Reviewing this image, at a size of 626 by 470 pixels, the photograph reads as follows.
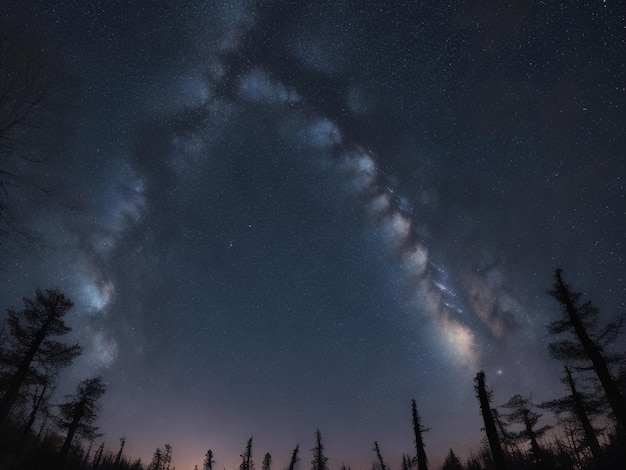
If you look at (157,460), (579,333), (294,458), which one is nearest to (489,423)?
(579,333)

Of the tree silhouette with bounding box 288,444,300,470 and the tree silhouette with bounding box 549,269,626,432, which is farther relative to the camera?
the tree silhouette with bounding box 288,444,300,470

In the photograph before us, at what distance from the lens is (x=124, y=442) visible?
61.6 m

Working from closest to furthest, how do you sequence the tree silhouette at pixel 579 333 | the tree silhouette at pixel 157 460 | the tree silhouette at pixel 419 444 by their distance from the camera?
1. the tree silhouette at pixel 579 333
2. the tree silhouette at pixel 419 444
3. the tree silhouette at pixel 157 460

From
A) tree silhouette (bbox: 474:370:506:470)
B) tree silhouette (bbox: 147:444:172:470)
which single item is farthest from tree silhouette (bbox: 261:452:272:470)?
tree silhouette (bbox: 474:370:506:470)

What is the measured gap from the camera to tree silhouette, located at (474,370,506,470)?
696 inches

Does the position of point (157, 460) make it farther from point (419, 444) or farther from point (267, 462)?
point (419, 444)

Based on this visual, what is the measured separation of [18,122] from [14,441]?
147 ft

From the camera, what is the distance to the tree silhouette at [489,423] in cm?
1767

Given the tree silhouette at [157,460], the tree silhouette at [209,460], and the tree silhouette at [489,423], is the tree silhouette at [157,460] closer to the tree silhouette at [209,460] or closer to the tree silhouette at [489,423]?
the tree silhouette at [209,460]

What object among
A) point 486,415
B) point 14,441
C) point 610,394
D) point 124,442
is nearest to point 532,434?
point 486,415

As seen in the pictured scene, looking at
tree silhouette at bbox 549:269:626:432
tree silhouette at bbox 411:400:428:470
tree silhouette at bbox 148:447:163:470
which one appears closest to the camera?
tree silhouette at bbox 549:269:626:432

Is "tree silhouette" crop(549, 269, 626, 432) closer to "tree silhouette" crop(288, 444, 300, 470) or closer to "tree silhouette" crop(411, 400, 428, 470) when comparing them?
"tree silhouette" crop(411, 400, 428, 470)

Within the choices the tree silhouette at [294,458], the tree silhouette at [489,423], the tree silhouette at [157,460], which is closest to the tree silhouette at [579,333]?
the tree silhouette at [489,423]

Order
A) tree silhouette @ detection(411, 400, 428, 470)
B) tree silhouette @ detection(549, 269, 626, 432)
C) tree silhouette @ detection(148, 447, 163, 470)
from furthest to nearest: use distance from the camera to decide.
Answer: tree silhouette @ detection(148, 447, 163, 470), tree silhouette @ detection(411, 400, 428, 470), tree silhouette @ detection(549, 269, 626, 432)
